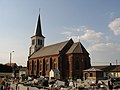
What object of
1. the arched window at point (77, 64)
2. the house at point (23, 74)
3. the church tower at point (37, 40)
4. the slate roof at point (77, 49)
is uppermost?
the church tower at point (37, 40)

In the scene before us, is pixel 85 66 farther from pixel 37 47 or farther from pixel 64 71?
pixel 37 47

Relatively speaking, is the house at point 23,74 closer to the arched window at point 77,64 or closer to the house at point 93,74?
the arched window at point 77,64

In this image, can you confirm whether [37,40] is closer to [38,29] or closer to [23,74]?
[38,29]

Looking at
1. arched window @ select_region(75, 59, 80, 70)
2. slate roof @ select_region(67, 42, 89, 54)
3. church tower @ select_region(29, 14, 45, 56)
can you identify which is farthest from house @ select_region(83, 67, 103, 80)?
church tower @ select_region(29, 14, 45, 56)

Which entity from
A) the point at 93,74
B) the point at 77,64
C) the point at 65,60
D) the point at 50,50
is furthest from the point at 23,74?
the point at 93,74

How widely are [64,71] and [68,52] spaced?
5.98 meters

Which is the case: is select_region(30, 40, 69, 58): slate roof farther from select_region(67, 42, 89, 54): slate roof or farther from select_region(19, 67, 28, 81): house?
select_region(19, 67, 28, 81): house

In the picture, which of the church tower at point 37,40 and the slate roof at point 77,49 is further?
the church tower at point 37,40

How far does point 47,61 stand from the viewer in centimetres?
7262

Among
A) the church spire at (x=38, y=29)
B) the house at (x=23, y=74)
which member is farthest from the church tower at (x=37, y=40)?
the house at (x=23, y=74)

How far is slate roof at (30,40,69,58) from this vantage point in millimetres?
67938

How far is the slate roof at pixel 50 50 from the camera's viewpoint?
223ft

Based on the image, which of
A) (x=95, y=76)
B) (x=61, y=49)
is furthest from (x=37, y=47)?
(x=95, y=76)

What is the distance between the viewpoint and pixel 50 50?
2921 inches
